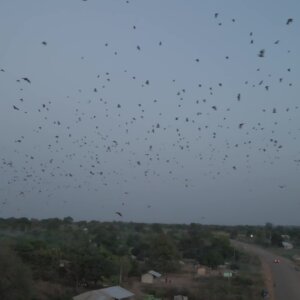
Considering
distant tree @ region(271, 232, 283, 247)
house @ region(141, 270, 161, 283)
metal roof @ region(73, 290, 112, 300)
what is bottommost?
metal roof @ region(73, 290, 112, 300)

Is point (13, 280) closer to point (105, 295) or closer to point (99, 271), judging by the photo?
point (105, 295)

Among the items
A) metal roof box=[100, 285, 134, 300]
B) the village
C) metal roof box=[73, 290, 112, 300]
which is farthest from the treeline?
metal roof box=[100, 285, 134, 300]

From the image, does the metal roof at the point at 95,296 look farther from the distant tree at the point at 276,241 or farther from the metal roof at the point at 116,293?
the distant tree at the point at 276,241

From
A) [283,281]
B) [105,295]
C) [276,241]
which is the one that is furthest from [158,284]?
[276,241]

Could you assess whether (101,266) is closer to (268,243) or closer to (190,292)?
(190,292)

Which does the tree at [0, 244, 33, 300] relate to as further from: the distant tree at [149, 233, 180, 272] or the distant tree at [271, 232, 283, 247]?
the distant tree at [271, 232, 283, 247]

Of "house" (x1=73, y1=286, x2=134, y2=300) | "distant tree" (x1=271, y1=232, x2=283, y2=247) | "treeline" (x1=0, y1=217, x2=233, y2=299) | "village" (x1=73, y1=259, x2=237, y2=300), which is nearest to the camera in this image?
"house" (x1=73, y1=286, x2=134, y2=300)

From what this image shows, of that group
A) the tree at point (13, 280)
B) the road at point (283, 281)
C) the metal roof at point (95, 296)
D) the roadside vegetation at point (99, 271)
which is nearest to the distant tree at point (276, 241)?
the road at point (283, 281)

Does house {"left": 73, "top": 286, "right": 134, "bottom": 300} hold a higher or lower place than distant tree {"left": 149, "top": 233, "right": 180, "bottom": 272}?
lower
